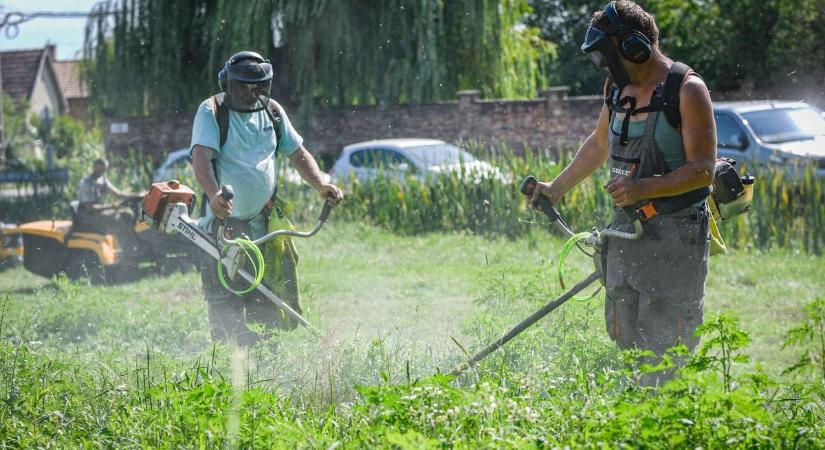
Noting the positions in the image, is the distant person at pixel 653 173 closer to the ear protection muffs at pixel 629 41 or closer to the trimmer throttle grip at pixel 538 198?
the ear protection muffs at pixel 629 41

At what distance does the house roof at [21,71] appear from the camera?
51469 mm

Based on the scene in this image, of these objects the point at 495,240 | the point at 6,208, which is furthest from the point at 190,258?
the point at 6,208

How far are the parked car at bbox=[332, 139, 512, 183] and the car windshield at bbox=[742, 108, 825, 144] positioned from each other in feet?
10.4

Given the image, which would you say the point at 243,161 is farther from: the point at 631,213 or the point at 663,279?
the point at 663,279

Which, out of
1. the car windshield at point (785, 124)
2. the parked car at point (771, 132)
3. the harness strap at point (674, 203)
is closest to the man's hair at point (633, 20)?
the harness strap at point (674, 203)

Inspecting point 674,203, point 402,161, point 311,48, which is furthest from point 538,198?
point 311,48

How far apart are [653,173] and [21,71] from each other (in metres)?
53.9

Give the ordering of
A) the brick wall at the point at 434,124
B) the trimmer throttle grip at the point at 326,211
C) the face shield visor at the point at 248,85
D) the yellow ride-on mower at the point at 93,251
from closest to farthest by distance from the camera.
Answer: the trimmer throttle grip at the point at 326,211 < the face shield visor at the point at 248,85 < the yellow ride-on mower at the point at 93,251 < the brick wall at the point at 434,124

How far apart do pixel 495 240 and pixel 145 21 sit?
10.8m

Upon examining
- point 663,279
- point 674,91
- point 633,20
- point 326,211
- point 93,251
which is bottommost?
point 93,251

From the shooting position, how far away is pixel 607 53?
12.8 ft

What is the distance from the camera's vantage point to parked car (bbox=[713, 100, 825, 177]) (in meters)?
11.4

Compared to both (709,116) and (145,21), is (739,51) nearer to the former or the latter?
(145,21)

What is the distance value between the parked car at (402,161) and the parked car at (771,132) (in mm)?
2870
